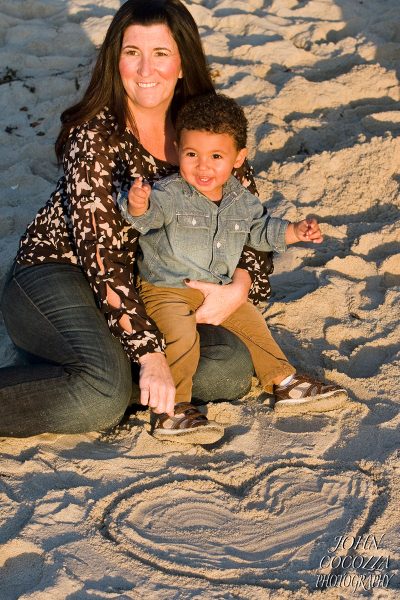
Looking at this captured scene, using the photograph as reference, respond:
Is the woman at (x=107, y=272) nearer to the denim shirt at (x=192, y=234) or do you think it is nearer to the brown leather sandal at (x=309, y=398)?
the denim shirt at (x=192, y=234)

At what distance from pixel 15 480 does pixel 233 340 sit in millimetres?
990

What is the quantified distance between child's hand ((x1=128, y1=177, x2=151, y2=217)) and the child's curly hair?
1.10 ft

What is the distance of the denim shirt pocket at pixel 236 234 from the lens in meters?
3.32

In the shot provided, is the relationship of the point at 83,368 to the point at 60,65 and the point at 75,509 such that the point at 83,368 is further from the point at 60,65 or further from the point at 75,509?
the point at 60,65

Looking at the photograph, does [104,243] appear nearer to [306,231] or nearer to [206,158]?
[206,158]

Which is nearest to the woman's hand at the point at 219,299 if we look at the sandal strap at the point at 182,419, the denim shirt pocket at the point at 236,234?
the denim shirt pocket at the point at 236,234

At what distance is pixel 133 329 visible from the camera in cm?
304

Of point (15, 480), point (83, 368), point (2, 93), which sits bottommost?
point (15, 480)

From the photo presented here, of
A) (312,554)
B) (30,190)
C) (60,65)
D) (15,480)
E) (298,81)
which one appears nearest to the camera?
(312,554)

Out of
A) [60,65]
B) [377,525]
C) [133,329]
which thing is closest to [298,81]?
[60,65]

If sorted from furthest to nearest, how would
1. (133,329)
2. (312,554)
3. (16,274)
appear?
(16,274) → (133,329) → (312,554)

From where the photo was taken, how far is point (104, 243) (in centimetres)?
313

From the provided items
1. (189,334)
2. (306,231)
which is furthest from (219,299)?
(306,231)

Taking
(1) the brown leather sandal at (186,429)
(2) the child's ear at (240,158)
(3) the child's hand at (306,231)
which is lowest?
(1) the brown leather sandal at (186,429)
